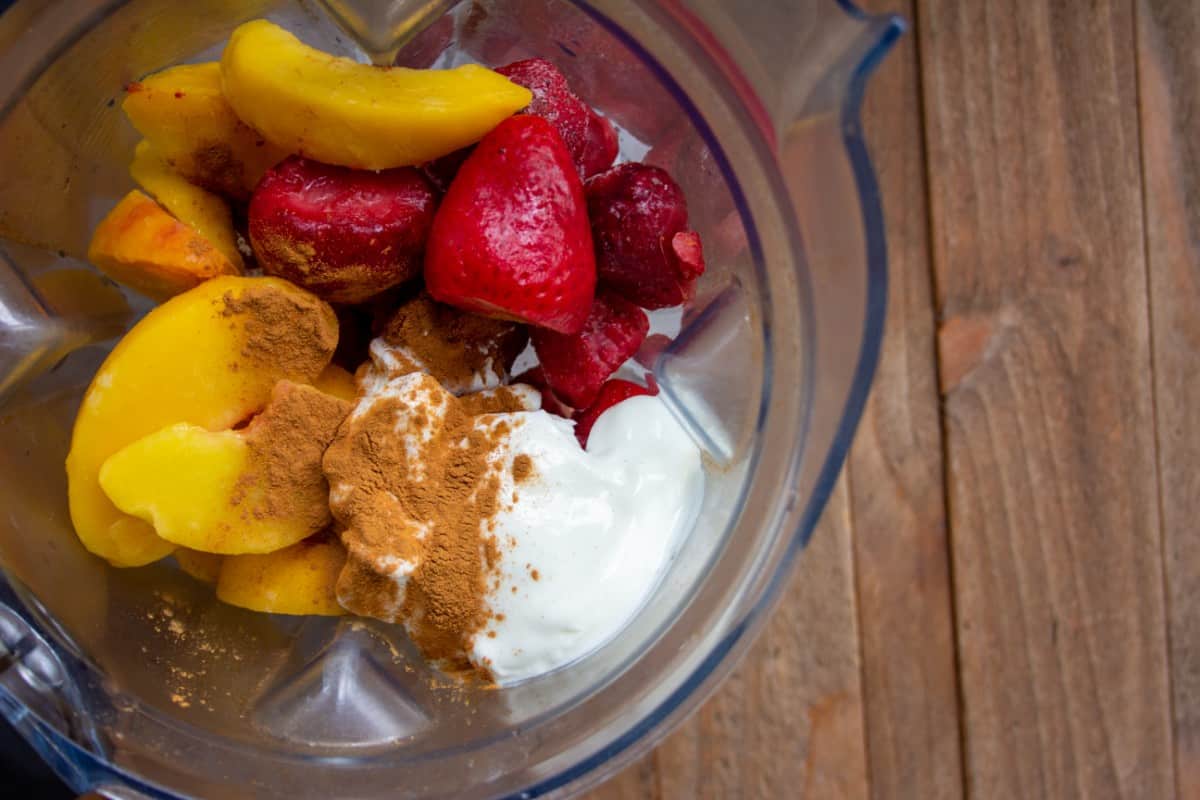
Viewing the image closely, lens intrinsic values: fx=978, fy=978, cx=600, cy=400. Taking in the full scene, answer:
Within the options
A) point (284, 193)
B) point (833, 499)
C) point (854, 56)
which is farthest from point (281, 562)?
point (833, 499)

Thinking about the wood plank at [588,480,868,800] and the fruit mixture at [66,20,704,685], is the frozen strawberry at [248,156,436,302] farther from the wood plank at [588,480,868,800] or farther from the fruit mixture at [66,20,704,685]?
the wood plank at [588,480,868,800]

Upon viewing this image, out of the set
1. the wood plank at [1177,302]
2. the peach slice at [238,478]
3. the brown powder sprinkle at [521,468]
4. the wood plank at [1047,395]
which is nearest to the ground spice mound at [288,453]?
the peach slice at [238,478]

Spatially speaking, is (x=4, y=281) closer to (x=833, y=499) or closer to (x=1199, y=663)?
(x=833, y=499)

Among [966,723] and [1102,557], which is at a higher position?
[1102,557]

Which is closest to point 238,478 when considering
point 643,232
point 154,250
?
point 154,250

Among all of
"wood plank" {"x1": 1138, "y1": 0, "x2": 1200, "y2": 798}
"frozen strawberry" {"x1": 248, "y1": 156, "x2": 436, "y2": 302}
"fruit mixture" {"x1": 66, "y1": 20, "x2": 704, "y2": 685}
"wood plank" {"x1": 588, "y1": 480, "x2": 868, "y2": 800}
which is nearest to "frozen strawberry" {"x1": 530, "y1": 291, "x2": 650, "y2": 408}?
"fruit mixture" {"x1": 66, "y1": 20, "x2": 704, "y2": 685}

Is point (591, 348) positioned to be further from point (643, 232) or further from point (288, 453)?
point (288, 453)

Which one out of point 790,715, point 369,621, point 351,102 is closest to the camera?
point 351,102
